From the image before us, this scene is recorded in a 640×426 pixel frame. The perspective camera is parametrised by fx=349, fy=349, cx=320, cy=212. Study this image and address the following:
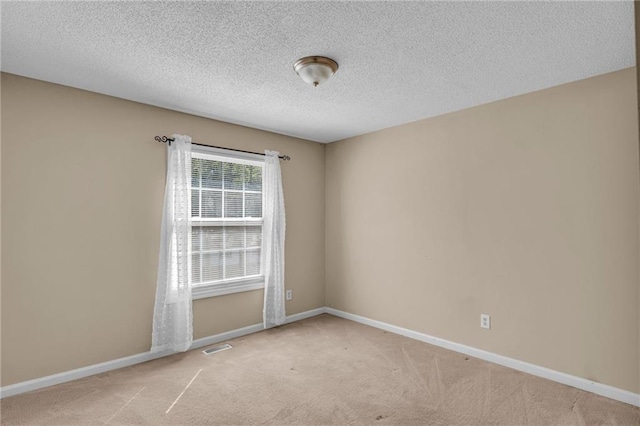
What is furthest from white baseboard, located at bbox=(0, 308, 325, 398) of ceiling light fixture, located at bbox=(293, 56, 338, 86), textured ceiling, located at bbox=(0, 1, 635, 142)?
ceiling light fixture, located at bbox=(293, 56, 338, 86)

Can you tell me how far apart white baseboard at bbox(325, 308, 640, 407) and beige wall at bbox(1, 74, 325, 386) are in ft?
7.02

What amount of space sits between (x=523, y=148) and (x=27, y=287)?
4128mm

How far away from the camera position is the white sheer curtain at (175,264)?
324 centimetres

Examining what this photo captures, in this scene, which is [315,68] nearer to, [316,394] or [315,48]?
[315,48]

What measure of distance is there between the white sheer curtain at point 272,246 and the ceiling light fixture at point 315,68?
176cm

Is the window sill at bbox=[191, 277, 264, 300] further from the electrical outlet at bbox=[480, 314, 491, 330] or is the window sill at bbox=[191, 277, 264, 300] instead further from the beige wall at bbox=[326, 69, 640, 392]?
the electrical outlet at bbox=[480, 314, 491, 330]

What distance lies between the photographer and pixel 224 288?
3.78 m

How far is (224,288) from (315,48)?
2.63 meters

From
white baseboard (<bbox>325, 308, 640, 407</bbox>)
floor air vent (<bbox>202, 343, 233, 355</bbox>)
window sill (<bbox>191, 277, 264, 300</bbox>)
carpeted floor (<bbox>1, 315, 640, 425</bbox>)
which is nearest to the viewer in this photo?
carpeted floor (<bbox>1, 315, 640, 425</bbox>)

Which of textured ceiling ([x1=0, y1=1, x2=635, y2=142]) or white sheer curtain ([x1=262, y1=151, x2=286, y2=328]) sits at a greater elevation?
textured ceiling ([x1=0, y1=1, x2=635, y2=142])

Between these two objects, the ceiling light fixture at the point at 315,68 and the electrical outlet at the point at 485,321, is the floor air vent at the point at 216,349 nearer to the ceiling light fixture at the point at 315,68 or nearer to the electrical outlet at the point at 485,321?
the electrical outlet at the point at 485,321

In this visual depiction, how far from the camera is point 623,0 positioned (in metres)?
1.71

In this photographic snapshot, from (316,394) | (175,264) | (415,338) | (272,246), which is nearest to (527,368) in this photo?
(415,338)

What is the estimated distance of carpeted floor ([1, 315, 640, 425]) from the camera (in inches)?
90.0
